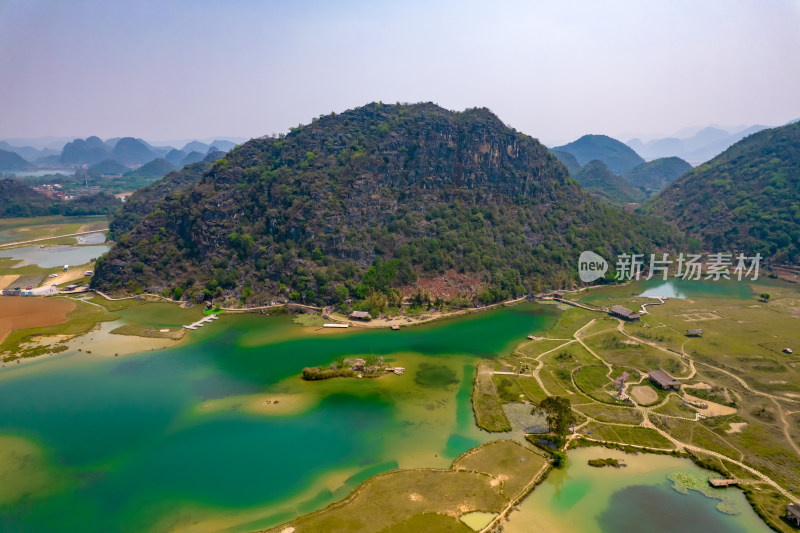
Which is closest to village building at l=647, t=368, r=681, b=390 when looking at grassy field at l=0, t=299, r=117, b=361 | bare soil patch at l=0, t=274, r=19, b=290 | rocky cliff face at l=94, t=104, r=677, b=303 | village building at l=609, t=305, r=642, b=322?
village building at l=609, t=305, r=642, b=322

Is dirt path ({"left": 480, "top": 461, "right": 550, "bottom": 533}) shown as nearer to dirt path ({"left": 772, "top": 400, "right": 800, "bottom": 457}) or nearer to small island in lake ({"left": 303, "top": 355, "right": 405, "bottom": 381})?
small island in lake ({"left": 303, "top": 355, "right": 405, "bottom": 381})

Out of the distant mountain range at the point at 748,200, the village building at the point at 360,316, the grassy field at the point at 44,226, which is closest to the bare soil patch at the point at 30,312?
the village building at the point at 360,316

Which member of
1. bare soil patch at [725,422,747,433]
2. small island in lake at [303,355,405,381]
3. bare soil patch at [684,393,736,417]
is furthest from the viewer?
small island in lake at [303,355,405,381]

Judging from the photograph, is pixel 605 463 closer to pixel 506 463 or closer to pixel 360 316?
pixel 506 463


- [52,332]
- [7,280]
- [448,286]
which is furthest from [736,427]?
[7,280]

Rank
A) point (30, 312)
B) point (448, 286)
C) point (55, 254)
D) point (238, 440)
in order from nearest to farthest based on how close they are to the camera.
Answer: point (238, 440), point (30, 312), point (448, 286), point (55, 254)

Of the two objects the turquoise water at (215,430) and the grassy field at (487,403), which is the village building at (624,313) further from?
the grassy field at (487,403)
